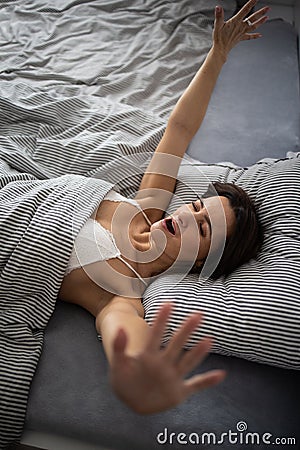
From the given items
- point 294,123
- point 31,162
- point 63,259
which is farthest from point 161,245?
point 294,123

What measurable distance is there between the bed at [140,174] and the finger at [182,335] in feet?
1.36

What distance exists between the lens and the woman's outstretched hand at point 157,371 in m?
0.70

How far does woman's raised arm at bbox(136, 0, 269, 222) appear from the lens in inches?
57.1

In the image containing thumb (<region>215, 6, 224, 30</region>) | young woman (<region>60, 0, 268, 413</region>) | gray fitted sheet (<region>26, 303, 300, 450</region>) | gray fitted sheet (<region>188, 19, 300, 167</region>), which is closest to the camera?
gray fitted sheet (<region>26, 303, 300, 450</region>)

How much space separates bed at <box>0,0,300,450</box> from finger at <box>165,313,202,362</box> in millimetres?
414

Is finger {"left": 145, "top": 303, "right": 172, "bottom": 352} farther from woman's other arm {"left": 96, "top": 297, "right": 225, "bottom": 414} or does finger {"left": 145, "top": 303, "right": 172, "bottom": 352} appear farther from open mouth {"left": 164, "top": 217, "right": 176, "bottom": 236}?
open mouth {"left": 164, "top": 217, "right": 176, "bottom": 236}

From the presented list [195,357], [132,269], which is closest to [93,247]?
[132,269]

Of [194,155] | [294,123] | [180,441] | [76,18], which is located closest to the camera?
[180,441]

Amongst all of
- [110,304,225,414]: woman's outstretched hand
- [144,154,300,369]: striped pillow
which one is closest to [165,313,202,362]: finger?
[110,304,225,414]: woman's outstretched hand

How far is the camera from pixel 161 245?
127cm

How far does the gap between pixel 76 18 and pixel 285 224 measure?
4.82ft

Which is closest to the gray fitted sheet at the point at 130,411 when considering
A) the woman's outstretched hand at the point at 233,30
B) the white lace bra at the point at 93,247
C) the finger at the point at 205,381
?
the white lace bra at the point at 93,247

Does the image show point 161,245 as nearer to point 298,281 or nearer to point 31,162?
point 298,281

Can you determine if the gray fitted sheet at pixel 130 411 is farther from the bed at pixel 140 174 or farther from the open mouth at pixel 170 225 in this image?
the open mouth at pixel 170 225
